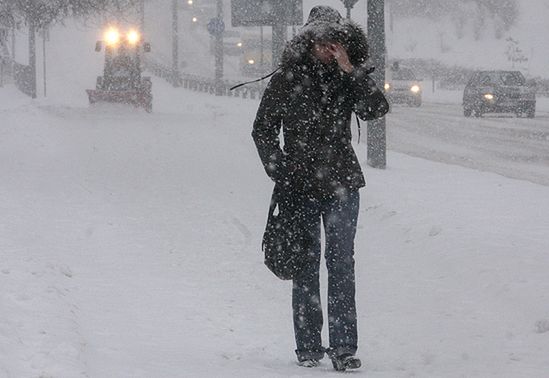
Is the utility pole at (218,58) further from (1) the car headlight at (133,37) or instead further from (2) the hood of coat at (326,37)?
(2) the hood of coat at (326,37)

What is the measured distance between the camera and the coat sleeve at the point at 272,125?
5227 millimetres

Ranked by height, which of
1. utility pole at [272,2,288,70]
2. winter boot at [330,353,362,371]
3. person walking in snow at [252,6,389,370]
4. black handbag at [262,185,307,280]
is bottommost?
winter boot at [330,353,362,371]

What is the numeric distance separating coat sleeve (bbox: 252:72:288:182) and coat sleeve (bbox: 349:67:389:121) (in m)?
0.36

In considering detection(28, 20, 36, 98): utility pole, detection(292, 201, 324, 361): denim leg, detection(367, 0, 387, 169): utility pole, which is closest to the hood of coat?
detection(292, 201, 324, 361): denim leg

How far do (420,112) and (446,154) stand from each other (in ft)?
49.2

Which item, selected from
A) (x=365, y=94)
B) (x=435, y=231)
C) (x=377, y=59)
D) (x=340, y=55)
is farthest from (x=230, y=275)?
(x=377, y=59)

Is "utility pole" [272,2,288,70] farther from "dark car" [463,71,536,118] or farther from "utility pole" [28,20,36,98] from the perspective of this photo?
"utility pole" [28,20,36,98]

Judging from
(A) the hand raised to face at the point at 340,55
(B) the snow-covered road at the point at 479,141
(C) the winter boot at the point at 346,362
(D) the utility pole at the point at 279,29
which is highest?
(D) the utility pole at the point at 279,29

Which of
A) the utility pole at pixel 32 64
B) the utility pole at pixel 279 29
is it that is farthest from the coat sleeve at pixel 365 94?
the utility pole at pixel 32 64

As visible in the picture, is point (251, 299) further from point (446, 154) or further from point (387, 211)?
point (446, 154)

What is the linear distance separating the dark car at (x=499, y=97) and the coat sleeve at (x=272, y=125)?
84.0ft

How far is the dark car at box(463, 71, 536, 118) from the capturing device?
30.2 m

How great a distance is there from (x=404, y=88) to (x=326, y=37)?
33.4 meters

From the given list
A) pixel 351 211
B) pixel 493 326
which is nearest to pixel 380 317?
pixel 493 326
